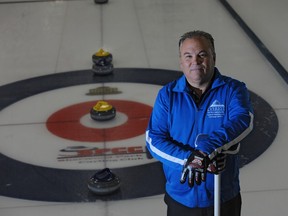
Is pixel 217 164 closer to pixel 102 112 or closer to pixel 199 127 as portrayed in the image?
pixel 199 127

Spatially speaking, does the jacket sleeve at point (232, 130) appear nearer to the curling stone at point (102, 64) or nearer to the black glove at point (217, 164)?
the black glove at point (217, 164)

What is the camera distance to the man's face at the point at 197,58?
218 centimetres

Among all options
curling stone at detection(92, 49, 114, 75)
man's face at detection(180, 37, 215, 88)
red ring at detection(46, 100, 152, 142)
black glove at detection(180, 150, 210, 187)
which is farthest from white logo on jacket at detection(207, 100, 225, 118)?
curling stone at detection(92, 49, 114, 75)

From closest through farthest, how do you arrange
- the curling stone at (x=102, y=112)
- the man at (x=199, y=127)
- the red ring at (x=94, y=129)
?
the man at (x=199, y=127) → the red ring at (x=94, y=129) → the curling stone at (x=102, y=112)

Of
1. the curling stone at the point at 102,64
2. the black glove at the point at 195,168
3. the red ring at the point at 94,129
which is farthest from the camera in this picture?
the curling stone at the point at 102,64

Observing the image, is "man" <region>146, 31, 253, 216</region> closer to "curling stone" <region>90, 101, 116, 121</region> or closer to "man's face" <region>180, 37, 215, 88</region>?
"man's face" <region>180, 37, 215, 88</region>

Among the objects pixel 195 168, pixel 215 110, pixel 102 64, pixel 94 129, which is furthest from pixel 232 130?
pixel 102 64

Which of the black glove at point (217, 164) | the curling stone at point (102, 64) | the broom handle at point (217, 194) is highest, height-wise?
the black glove at point (217, 164)

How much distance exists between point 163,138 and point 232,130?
26 centimetres

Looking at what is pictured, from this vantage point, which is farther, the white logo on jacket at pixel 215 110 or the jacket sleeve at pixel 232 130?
the white logo on jacket at pixel 215 110

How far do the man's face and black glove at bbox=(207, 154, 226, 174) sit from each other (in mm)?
283

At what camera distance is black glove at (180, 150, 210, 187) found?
6.70 ft

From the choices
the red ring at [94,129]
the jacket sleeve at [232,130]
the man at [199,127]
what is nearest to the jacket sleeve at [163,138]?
the man at [199,127]

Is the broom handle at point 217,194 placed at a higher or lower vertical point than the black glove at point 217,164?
lower
